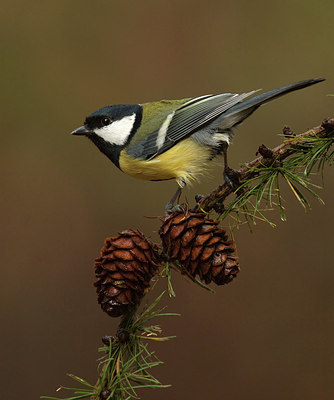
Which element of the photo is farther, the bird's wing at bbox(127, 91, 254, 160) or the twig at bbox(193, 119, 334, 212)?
the bird's wing at bbox(127, 91, 254, 160)

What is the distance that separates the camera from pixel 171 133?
1.22 metres

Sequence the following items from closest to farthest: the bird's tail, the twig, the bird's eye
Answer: the twig
the bird's tail
the bird's eye

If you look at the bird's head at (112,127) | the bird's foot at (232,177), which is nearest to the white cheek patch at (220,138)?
the bird's head at (112,127)

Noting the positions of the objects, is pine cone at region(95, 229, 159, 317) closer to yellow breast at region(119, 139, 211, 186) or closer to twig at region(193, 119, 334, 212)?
twig at region(193, 119, 334, 212)

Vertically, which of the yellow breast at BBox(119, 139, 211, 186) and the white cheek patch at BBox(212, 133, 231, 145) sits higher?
the white cheek patch at BBox(212, 133, 231, 145)

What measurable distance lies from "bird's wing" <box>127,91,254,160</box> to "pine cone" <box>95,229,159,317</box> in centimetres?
42

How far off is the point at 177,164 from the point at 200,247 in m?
0.41

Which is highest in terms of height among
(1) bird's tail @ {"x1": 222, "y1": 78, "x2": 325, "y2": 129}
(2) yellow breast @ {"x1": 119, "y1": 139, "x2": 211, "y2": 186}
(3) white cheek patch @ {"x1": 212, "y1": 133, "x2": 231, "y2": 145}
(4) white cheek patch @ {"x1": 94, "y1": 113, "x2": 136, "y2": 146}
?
(1) bird's tail @ {"x1": 222, "y1": 78, "x2": 325, "y2": 129}

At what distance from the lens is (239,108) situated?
44.9 inches

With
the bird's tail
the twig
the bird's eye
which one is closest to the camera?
the twig

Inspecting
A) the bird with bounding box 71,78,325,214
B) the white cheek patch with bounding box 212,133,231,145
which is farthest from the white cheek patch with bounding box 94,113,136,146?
the white cheek patch with bounding box 212,133,231,145

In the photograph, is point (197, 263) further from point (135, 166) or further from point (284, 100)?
point (284, 100)

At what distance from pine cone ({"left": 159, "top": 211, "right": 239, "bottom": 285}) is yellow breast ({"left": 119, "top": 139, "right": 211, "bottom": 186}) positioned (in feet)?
1.13

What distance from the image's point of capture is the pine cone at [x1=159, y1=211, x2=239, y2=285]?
77cm
